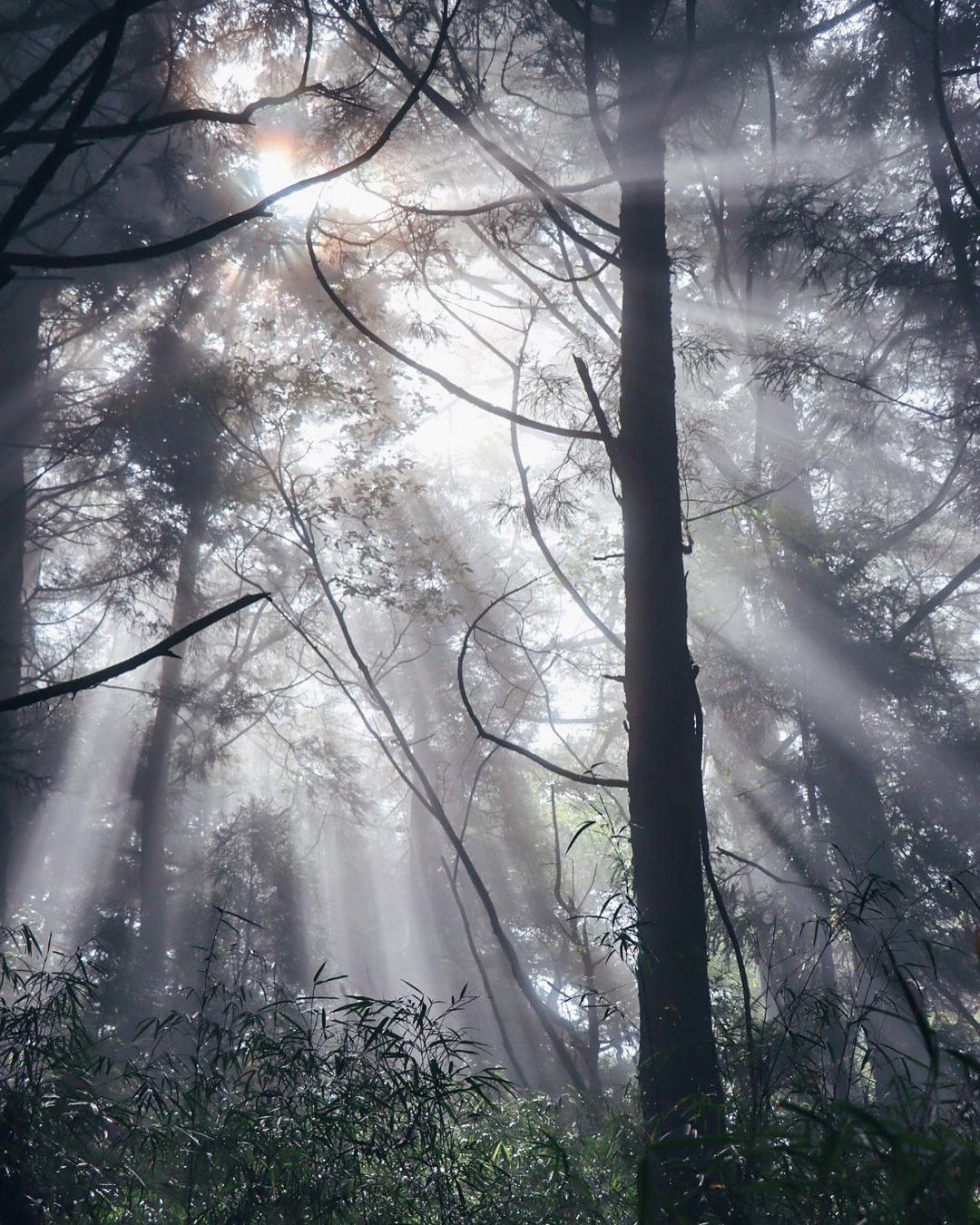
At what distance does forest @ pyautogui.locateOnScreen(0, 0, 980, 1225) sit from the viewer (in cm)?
245

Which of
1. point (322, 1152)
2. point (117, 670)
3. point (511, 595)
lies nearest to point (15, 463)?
point (511, 595)

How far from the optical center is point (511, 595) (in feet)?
38.0

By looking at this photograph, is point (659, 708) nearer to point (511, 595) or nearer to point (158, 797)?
point (511, 595)

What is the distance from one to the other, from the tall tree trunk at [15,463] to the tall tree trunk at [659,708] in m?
8.63

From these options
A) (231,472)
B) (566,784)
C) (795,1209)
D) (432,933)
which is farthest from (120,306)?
(432,933)

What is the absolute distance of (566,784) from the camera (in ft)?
→ 44.7

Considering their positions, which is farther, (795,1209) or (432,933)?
(432,933)

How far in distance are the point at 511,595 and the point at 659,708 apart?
324 inches

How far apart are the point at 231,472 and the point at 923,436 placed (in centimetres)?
1009

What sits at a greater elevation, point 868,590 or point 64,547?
point 64,547

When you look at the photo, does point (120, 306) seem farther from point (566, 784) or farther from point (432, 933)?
point (432, 933)

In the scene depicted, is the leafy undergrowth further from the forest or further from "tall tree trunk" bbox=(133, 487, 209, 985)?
"tall tree trunk" bbox=(133, 487, 209, 985)

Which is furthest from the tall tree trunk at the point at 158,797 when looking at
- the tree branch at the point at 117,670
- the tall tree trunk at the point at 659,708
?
the tree branch at the point at 117,670

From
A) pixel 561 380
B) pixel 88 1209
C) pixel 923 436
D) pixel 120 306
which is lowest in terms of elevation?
pixel 88 1209
